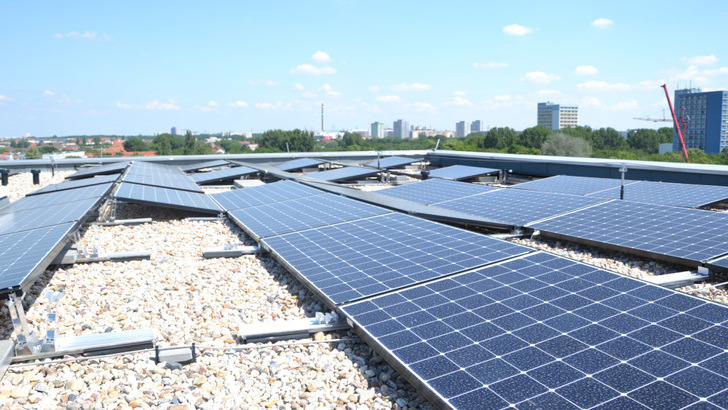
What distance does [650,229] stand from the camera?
44.1 ft

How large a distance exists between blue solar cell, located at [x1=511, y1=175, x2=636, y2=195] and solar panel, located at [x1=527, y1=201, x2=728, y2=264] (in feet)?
15.8

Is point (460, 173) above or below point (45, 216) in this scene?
above

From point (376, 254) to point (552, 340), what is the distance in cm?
503

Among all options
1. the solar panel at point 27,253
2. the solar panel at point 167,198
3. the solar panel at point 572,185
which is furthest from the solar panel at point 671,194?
the solar panel at point 27,253

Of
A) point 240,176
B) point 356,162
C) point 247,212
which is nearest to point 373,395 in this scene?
point 247,212

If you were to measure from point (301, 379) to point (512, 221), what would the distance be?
33.3 feet

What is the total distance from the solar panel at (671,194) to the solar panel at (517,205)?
2405mm

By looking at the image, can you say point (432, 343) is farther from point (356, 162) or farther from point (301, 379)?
point (356, 162)

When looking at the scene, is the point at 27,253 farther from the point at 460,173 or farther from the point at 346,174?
the point at 460,173

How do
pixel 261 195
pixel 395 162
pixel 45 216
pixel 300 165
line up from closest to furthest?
pixel 45 216 < pixel 261 195 < pixel 300 165 < pixel 395 162

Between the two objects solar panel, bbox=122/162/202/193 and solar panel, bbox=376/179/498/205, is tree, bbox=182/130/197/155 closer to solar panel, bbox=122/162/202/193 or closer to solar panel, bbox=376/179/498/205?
solar panel, bbox=122/162/202/193

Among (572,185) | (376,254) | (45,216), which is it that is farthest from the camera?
(572,185)

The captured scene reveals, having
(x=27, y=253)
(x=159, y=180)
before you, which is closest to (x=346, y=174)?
(x=159, y=180)

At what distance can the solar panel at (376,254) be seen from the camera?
913 cm
